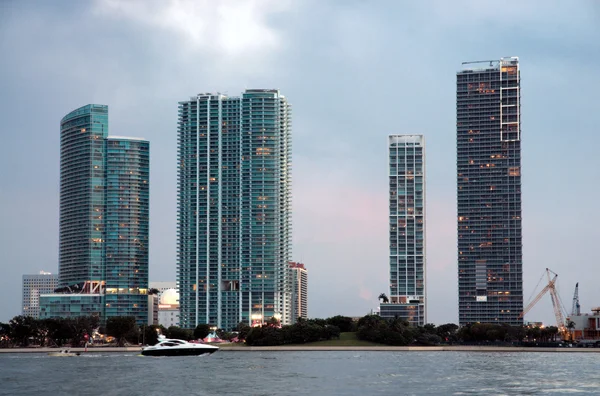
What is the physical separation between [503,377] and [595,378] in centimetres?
1443

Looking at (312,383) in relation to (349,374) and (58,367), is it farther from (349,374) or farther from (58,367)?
(58,367)

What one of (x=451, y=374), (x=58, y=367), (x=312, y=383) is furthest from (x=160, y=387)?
(x=58, y=367)

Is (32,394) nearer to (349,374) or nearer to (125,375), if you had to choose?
(125,375)

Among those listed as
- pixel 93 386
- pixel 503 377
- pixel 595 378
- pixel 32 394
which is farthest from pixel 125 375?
pixel 595 378

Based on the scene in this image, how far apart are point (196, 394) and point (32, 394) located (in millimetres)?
22277

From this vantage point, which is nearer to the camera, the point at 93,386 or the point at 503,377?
the point at 93,386

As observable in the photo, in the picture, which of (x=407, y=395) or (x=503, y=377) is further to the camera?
(x=503, y=377)

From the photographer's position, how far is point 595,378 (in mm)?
146750

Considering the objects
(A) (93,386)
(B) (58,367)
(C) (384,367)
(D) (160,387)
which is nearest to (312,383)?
(D) (160,387)

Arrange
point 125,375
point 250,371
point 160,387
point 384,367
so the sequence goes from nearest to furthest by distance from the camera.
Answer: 1. point 160,387
2. point 125,375
3. point 250,371
4. point 384,367

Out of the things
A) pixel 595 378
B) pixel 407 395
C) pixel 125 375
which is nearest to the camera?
pixel 407 395

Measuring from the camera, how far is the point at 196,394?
11838 centimetres

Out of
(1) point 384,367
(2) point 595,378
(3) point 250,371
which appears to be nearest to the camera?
(2) point 595,378

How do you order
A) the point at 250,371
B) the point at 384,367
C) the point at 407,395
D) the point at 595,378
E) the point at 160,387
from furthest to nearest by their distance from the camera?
1. the point at 384,367
2. the point at 250,371
3. the point at 595,378
4. the point at 160,387
5. the point at 407,395
